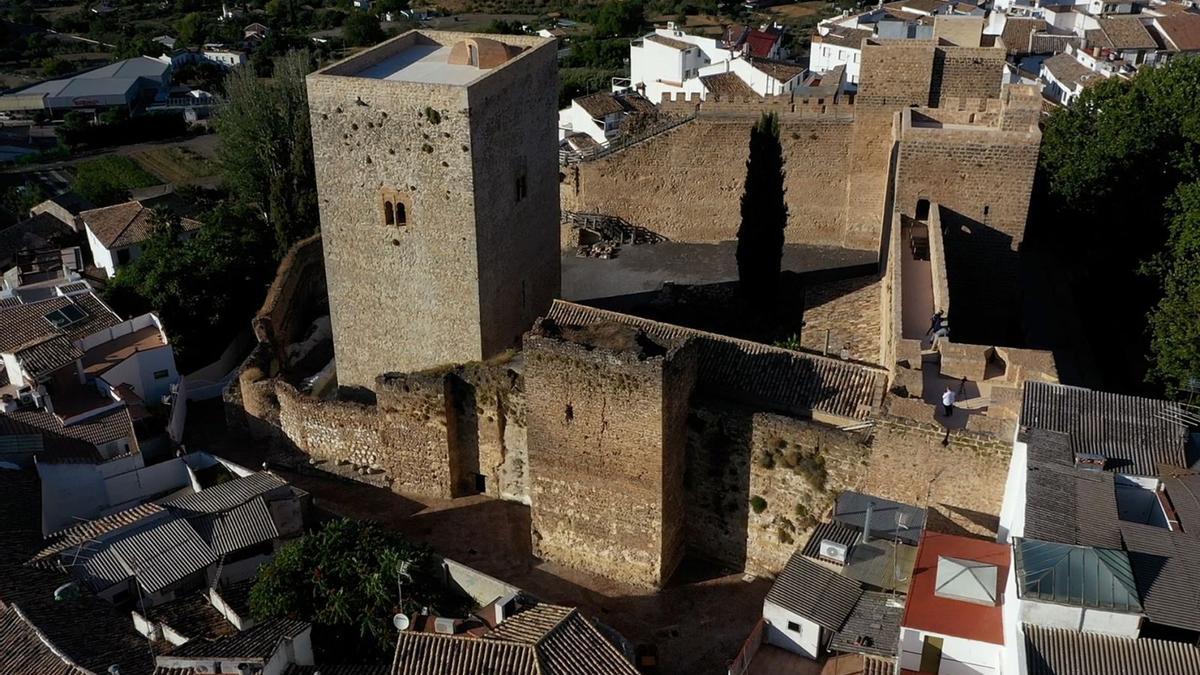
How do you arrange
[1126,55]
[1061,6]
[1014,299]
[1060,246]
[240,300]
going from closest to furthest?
1. [1014,299]
2. [240,300]
3. [1060,246]
4. [1126,55]
5. [1061,6]

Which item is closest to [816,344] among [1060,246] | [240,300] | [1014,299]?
[1014,299]

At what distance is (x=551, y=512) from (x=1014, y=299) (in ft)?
35.5

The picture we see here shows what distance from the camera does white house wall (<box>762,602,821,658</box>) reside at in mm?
14750

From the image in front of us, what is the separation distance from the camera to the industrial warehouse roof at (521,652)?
1461 centimetres

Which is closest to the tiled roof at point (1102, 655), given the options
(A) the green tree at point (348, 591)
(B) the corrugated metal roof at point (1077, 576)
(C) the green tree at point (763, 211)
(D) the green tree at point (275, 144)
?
(B) the corrugated metal roof at point (1077, 576)

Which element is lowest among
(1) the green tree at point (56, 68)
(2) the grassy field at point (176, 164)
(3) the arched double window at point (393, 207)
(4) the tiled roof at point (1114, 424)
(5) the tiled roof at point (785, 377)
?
(2) the grassy field at point (176, 164)

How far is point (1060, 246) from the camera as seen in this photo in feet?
97.6

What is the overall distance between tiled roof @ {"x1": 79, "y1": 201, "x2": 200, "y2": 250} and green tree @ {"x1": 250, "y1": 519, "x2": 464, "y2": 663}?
1621 centimetres

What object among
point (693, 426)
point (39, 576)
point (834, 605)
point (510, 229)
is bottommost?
point (39, 576)

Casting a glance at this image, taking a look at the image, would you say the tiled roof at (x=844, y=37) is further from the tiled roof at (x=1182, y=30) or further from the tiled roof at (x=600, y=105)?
the tiled roof at (x=600, y=105)

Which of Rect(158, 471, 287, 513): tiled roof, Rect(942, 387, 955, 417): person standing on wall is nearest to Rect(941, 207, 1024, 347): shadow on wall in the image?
Rect(942, 387, 955, 417): person standing on wall

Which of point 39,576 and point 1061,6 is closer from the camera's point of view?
point 39,576

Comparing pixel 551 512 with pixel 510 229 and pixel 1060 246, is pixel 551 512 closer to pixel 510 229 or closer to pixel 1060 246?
pixel 510 229

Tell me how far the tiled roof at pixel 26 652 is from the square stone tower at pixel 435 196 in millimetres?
7443
